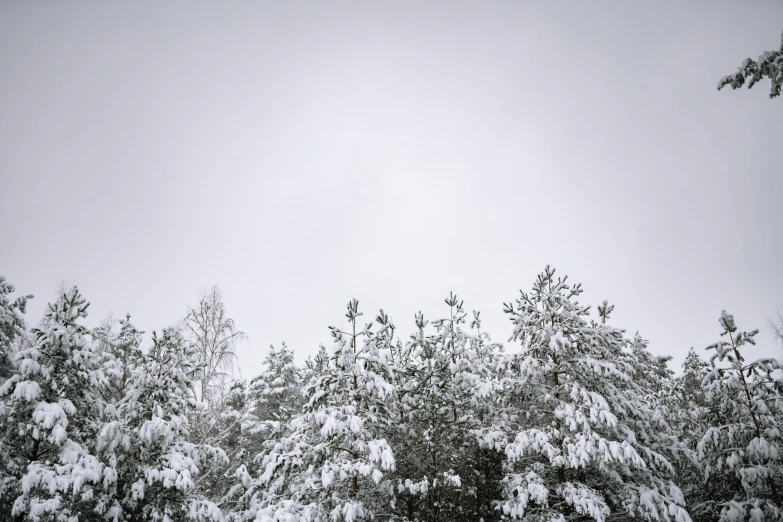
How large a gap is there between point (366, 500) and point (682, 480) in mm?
11786

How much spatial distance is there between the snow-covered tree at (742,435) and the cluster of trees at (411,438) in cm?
5

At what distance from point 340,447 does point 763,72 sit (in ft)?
39.7

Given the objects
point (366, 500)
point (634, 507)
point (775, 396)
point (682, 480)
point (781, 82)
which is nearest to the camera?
point (781, 82)

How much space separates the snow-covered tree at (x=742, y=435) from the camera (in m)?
10.2

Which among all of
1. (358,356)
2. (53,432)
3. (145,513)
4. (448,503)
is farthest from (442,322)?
(53,432)

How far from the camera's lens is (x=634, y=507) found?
32.1 feet

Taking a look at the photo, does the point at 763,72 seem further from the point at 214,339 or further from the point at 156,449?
the point at 214,339

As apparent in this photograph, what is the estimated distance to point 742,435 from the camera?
36.7ft

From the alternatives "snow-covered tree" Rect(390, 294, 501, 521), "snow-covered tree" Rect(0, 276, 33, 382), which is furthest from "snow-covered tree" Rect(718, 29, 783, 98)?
"snow-covered tree" Rect(0, 276, 33, 382)

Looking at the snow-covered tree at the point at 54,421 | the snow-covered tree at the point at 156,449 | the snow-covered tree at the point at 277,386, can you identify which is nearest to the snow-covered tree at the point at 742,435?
the snow-covered tree at the point at 156,449

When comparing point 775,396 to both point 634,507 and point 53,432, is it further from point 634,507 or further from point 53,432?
point 53,432

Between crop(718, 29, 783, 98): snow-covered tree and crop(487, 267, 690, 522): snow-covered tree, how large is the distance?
278 inches

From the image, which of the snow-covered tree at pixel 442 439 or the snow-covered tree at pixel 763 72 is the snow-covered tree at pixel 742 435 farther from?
the snow-covered tree at pixel 763 72

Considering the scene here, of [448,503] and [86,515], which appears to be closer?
[86,515]
